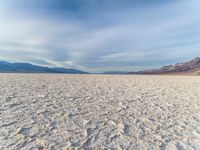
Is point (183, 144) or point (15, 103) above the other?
point (15, 103)

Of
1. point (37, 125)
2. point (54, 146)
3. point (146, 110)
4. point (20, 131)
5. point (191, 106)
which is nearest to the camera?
point (54, 146)

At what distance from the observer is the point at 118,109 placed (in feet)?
21.8

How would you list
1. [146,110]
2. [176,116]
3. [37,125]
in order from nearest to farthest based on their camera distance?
[37,125] → [176,116] → [146,110]

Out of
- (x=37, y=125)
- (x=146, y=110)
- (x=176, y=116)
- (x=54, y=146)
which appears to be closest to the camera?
(x=54, y=146)

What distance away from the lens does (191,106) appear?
7.35 m

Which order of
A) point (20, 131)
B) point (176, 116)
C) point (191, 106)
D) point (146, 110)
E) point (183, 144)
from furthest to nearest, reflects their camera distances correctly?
1. point (191, 106)
2. point (146, 110)
3. point (176, 116)
4. point (20, 131)
5. point (183, 144)

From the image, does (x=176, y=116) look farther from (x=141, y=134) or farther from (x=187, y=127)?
(x=141, y=134)

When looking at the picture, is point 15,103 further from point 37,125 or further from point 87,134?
point 87,134

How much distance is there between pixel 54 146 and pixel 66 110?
255 centimetres

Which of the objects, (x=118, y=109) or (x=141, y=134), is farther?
(x=118, y=109)

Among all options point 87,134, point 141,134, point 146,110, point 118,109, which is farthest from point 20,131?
point 146,110

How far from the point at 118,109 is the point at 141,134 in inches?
88.7

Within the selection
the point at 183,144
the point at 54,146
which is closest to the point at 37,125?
the point at 54,146

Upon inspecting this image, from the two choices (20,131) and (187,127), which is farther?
(187,127)
